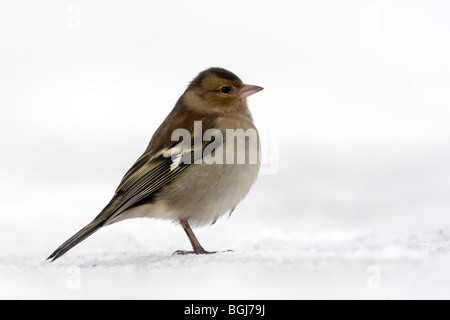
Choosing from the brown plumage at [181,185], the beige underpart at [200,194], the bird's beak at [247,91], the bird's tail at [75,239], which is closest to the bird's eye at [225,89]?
the bird's beak at [247,91]

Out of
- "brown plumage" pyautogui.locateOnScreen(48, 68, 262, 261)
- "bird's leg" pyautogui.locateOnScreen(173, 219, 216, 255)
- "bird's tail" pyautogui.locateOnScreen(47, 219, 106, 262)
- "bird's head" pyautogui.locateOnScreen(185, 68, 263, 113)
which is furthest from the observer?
"bird's head" pyautogui.locateOnScreen(185, 68, 263, 113)

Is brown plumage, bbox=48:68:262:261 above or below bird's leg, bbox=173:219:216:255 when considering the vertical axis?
above

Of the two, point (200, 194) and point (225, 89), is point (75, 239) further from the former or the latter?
point (225, 89)

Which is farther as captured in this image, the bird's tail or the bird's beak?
the bird's beak

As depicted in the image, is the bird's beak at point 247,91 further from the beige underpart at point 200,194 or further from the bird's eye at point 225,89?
the beige underpart at point 200,194

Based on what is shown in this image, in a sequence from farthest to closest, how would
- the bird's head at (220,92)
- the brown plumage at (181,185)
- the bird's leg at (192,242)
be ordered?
the bird's head at (220,92) → the bird's leg at (192,242) → the brown plumage at (181,185)

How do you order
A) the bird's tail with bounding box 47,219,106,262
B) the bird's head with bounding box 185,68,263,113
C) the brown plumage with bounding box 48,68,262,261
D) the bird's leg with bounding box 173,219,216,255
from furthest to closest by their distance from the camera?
the bird's head with bounding box 185,68,263,113 → the bird's leg with bounding box 173,219,216,255 → the brown plumage with bounding box 48,68,262,261 → the bird's tail with bounding box 47,219,106,262

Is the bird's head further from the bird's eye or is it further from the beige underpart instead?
the beige underpart

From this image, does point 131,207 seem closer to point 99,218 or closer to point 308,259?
point 99,218

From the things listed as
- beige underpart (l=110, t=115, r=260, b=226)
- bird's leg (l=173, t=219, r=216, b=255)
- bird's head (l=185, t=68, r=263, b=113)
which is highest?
bird's head (l=185, t=68, r=263, b=113)

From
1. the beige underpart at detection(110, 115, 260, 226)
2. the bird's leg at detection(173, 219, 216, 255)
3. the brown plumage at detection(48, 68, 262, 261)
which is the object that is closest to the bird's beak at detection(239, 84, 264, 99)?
the brown plumage at detection(48, 68, 262, 261)

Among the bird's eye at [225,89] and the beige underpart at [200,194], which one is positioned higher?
the bird's eye at [225,89]
